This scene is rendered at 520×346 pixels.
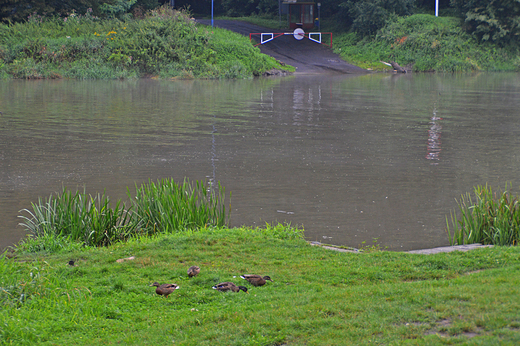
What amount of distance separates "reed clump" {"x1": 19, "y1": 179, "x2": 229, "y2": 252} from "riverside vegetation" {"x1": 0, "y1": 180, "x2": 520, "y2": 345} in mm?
59

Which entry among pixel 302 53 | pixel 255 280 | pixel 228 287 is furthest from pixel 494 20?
pixel 228 287

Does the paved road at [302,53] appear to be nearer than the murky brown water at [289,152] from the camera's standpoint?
No

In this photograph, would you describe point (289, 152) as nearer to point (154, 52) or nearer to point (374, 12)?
point (154, 52)

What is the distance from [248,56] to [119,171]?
1239 inches

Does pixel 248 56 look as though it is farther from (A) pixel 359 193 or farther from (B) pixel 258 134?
(A) pixel 359 193

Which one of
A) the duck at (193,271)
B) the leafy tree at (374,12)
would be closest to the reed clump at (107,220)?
the duck at (193,271)

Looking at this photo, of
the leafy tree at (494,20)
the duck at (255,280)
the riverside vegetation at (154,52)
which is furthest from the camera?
the leafy tree at (494,20)

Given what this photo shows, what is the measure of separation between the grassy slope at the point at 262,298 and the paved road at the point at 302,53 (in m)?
39.0

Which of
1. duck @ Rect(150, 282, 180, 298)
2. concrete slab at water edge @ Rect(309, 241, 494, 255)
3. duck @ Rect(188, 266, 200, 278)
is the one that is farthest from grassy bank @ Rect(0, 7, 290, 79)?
duck @ Rect(150, 282, 180, 298)

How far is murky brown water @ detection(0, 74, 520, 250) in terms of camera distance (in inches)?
407

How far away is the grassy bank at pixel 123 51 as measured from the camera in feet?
129

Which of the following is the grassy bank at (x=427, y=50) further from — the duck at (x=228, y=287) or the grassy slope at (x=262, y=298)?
the duck at (x=228, y=287)

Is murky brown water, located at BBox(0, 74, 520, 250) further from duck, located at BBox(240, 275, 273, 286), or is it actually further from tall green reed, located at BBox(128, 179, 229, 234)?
duck, located at BBox(240, 275, 273, 286)

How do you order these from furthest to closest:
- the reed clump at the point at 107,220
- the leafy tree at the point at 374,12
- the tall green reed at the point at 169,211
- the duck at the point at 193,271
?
the leafy tree at the point at 374,12 → the tall green reed at the point at 169,211 → the reed clump at the point at 107,220 → the duck at the point at 193,271
